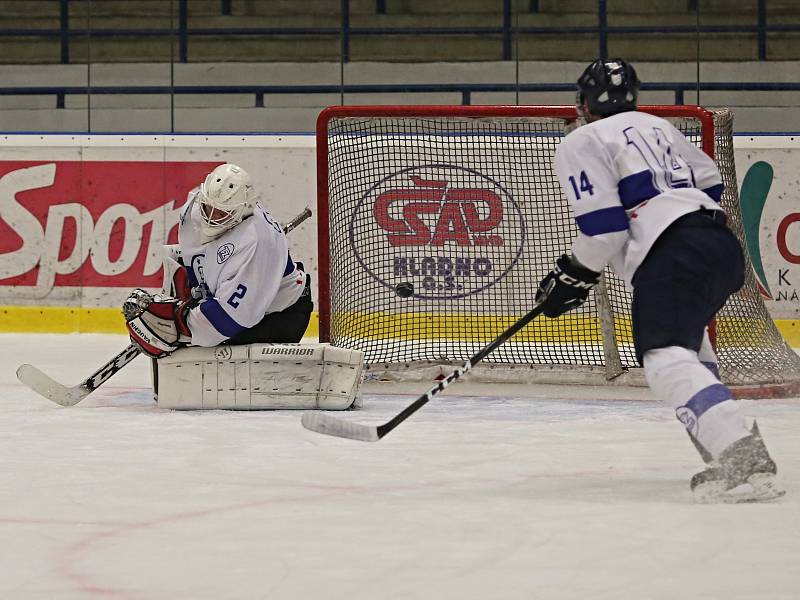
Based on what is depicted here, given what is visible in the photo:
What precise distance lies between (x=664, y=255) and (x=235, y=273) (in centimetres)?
182

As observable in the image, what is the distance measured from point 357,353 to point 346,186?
1259 millimetres

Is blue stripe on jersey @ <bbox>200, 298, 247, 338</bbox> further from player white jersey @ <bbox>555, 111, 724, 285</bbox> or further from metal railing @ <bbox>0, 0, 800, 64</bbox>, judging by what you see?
metal railing @ <bbox>0, 0, 800, 64</bbox>

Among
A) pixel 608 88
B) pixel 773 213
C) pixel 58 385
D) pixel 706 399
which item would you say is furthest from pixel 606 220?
pixel 773 213

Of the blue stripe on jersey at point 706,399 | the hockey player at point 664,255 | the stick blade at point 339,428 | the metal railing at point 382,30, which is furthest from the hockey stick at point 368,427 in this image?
the metal railing at point 382,30

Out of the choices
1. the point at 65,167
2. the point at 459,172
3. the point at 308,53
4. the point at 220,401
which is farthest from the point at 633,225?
the point at 308,53

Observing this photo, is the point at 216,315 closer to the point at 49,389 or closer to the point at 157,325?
the point at 157,325

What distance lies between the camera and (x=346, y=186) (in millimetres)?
5578

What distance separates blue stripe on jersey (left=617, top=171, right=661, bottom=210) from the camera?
300cm

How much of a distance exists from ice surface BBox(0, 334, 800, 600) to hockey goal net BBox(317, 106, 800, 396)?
28.1 inches

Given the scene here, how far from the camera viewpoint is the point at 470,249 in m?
6.02

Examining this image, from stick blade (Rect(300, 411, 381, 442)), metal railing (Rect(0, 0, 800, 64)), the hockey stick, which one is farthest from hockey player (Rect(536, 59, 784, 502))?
metal railing (Rect(0, 0, 800, 64))

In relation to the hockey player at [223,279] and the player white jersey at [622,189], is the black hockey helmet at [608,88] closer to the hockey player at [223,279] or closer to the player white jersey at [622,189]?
the player white jersey at [622,189]

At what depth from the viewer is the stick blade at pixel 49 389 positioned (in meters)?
4.58

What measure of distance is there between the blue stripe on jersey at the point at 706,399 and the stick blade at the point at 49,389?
2.47 m
